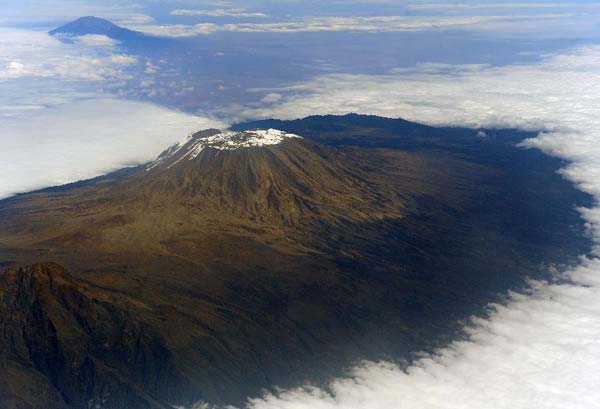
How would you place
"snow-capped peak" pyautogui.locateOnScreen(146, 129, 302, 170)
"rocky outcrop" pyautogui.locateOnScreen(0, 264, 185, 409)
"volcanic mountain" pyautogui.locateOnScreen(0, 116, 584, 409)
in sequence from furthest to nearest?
"snow-capped peak" pyautogui.locateOnScreen(146, 129, 302, 170) < "volcanic mountain" pyautogui.locateOnScreen(0, 116, 584, 409) < "rocky outcrop" pyautogui.locateOnScreen(0, 264, 185, 409)

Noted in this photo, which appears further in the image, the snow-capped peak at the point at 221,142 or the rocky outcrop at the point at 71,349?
the snow-capped peak at the point at 221,142

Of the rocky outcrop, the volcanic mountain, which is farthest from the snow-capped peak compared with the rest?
the rocky outcrop

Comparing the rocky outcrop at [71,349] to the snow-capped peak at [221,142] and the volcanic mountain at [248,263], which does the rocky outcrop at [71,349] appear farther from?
the snow-capped peak at [221,142]

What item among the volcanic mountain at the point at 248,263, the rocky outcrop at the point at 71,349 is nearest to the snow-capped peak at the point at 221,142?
the volcanic mountain at the point at 248,263

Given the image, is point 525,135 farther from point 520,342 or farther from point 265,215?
point 520,342

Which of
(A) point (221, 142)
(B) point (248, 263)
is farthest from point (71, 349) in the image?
(A) point (221, 142)

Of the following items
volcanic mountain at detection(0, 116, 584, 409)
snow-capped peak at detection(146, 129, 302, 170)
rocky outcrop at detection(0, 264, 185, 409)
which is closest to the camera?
rocky outcrop at detection(0, 264, 185, 409)

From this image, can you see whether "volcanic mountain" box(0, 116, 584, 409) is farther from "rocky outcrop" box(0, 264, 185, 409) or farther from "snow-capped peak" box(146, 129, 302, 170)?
"snow-capped peak" box(146, 129, 302, 170)
